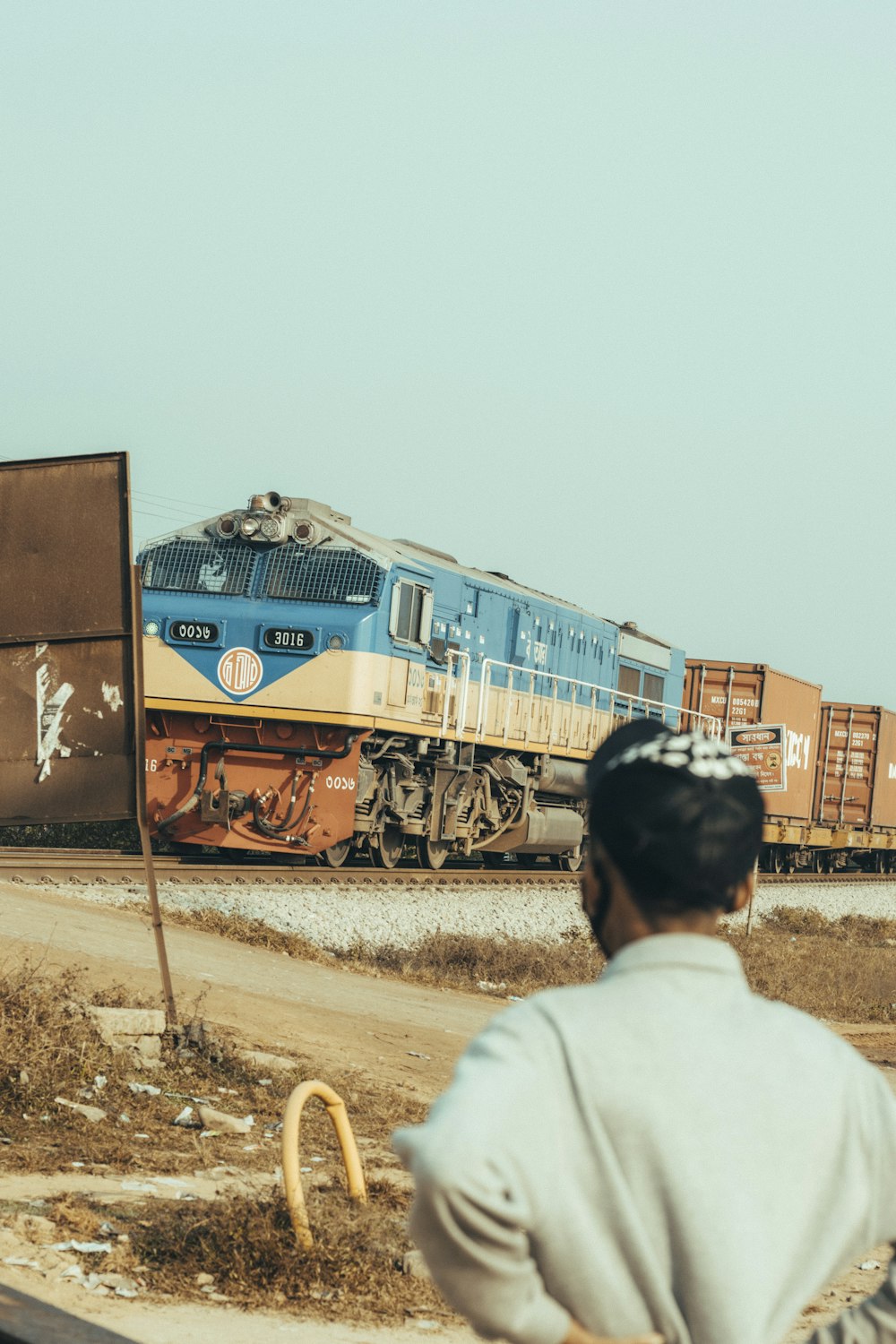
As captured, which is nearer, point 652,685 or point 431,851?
point 431,851

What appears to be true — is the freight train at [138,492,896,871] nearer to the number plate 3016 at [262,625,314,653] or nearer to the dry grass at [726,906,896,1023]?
the number plate 3016 at [262,625,314,653]

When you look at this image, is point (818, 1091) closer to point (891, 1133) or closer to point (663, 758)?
point (891, 1133)

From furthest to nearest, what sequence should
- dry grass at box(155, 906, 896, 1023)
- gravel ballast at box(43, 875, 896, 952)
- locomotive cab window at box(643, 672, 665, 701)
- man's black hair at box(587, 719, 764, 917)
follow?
1. locomotive cab window at box(643, 672, 665, 701)
2. gravel ballast at box(43, 875, 896, 952)
3. dry grass at box(155, 906, 896, 1023)
4. man's black hair at box(587, 719, 764, 917)

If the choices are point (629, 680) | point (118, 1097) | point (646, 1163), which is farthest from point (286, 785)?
point (646, 1163)

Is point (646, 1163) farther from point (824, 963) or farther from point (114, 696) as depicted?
point (824, 963)

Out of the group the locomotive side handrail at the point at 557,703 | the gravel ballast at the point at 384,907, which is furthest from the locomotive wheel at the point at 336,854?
the locomotive side handrail at the point at 557,703

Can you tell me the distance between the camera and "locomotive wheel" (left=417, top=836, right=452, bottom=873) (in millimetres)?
20172

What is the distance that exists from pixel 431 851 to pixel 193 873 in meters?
4.77

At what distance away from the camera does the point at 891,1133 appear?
6.12ft

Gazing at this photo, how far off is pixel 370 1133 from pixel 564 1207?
6.65 metres

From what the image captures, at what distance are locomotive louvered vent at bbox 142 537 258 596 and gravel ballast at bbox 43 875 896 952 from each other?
13.1 ft

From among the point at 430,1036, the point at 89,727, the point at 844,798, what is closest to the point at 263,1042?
the point at 430,1036

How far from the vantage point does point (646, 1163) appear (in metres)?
1.75

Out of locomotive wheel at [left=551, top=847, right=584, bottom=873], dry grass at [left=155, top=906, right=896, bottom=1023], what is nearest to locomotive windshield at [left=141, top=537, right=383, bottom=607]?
dry grass at [left=155, top=906, right=896, bottom=1023]
